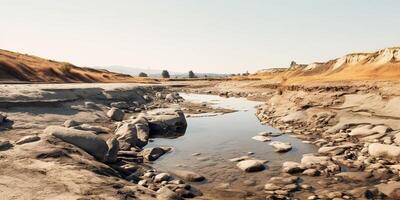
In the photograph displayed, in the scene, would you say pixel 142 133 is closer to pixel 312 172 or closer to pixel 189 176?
pixel 189 176

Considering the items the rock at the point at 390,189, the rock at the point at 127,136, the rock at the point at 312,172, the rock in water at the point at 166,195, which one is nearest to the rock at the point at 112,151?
the rock at the point at 127,136

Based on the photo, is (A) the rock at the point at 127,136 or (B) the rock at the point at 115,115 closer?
(A) the rock at the point at 127,136

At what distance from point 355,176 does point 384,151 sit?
2.84 metres

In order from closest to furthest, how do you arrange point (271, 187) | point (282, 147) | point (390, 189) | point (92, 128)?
point (390, 189) < point (271, 187) < point (282, 147) < point (92, 128)

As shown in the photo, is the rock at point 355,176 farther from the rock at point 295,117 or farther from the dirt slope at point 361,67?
the dirt slope at point 361,67

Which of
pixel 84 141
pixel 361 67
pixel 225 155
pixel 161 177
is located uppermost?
pixel 361 67

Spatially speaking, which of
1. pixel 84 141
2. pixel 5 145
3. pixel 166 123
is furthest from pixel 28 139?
pixel 166 123

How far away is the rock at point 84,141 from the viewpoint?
12.4 metres

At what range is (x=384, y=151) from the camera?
13.7 metres

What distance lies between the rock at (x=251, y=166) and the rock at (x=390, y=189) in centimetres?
379

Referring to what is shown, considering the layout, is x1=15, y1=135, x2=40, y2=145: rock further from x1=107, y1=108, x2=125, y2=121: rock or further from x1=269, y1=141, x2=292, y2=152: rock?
x1=107, y1=108, x2=125, y2=121: rock

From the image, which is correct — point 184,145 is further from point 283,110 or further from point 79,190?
point 283,110

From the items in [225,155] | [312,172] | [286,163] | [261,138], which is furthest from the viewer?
[261,138]

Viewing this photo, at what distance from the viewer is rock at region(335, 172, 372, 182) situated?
1155 centimetres
